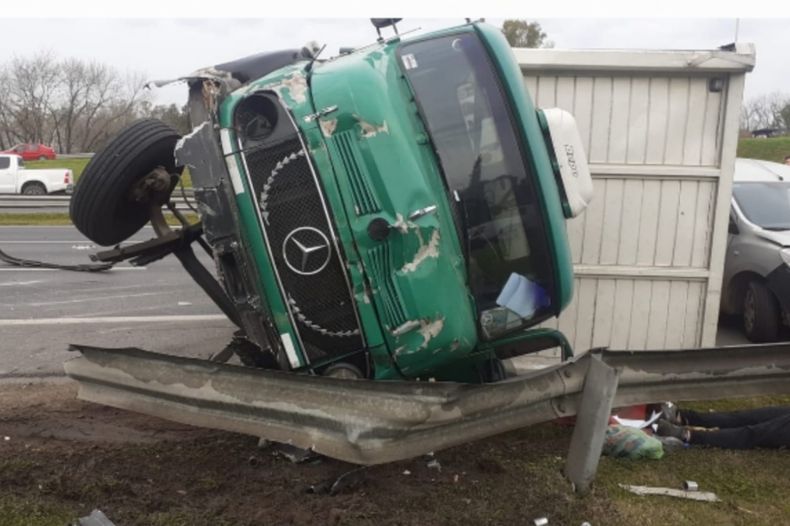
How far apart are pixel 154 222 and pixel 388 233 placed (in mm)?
1703

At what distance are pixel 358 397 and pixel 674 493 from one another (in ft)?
5.73

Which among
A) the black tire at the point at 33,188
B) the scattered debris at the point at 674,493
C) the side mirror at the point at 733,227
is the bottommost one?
the scattered debris at the point at 674,493

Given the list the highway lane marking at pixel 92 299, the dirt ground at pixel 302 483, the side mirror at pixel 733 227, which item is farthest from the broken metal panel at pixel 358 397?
the highway lane marking at pixel 92 299

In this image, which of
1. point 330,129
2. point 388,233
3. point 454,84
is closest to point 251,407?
point 388,233

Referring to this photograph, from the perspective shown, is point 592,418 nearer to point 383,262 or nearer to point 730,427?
point 383,262

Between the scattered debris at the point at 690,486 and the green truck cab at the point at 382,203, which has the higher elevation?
the green truck cab at the point at 382,203

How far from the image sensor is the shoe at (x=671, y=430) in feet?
13.5

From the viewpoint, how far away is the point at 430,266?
125 inches

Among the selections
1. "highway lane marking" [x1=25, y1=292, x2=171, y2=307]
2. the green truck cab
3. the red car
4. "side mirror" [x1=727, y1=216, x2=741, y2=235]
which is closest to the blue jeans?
the green truck cab

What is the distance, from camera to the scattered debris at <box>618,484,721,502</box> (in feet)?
11.4

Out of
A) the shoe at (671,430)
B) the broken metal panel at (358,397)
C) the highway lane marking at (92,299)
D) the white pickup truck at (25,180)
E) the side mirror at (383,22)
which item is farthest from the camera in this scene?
the white pickup truck at (25,180)

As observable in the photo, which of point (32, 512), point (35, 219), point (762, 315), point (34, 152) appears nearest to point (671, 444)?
point (762, 315)

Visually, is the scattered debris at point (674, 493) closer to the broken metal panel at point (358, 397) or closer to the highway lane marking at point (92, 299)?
the broken metal panel at point (358, 397)

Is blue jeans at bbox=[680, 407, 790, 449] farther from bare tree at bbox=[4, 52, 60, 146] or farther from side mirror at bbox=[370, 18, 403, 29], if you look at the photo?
bare tree at bbox=[4, 52, 60, 146]
